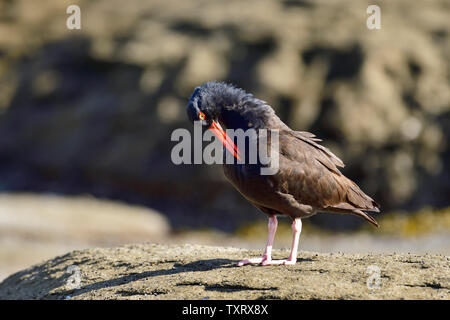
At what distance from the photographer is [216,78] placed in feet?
91.5

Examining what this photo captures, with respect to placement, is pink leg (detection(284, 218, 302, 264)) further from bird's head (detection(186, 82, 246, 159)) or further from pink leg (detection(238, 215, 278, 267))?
bird's head (detection(186, 82, 246, 159))

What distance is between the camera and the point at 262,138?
8477mm

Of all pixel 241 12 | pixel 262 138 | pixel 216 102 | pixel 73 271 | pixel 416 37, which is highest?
pixel 241 12

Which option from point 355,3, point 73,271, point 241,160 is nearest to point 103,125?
point 355,3

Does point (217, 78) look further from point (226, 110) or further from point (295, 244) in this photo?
point (295, 244)

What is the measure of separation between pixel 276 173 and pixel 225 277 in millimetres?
1581

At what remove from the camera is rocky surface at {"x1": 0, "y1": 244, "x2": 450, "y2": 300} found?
7484 mm

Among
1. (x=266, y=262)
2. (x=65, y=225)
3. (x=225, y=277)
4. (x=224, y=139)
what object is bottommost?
(x=65, y=225)

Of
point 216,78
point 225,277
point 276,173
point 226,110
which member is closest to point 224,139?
point 226,110

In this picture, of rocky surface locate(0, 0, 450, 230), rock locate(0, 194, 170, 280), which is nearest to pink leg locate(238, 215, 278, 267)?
rock locate(0, 194, 170, 280)

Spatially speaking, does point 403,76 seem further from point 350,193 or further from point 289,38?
point 350,193

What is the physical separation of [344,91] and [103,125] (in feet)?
38.0

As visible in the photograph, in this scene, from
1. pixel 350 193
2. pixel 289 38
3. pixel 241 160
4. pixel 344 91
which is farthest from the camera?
pixel 289 38

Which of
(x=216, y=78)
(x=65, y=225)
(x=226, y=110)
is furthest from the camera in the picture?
(x=216, y=78)
